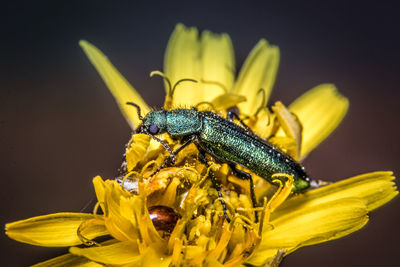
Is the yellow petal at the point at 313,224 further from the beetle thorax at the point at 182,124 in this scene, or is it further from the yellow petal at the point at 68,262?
the yellow petal at the point at 68,262

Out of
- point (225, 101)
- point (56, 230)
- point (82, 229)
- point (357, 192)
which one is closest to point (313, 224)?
point (357, 192)

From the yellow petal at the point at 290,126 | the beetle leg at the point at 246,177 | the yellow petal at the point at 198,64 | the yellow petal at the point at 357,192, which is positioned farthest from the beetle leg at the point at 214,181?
the yellow petal at the point at 198,64

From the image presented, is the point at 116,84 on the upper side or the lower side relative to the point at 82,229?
upper

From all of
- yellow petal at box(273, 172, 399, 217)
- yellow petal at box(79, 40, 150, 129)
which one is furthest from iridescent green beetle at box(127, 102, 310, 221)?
yellow petal at box(79, 40, 150, 129)

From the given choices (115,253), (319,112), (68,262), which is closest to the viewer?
(115,253)

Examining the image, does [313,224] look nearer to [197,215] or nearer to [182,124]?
[197,215]

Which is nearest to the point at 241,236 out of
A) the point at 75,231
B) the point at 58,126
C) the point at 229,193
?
the point at 229,193

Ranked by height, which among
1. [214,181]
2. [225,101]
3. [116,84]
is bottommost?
[214,181]

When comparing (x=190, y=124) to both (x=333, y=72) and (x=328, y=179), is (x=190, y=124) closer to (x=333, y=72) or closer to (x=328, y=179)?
(x=328, y=179)
